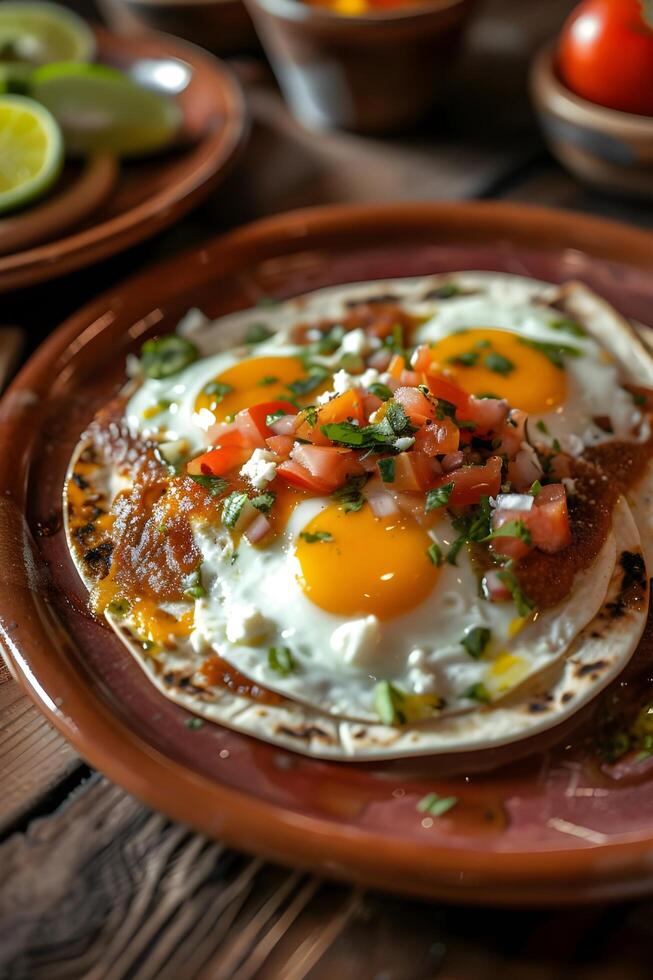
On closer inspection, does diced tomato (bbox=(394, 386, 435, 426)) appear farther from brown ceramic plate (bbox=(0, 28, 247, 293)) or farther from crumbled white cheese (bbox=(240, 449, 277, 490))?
brown ceramic plate (bbox=(0, 28, 247, 293))

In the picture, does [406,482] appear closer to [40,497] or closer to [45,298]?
[40,497]

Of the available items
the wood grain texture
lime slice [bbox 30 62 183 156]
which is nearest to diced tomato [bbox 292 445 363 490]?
the wood grain texture

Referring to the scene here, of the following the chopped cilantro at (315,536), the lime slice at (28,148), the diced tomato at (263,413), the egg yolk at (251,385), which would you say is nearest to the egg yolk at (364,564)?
the chopped cilantro at (315,536)

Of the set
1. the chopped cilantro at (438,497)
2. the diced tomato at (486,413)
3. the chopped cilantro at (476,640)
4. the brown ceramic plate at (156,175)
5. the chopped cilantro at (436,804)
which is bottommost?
the chopped cilantro at (436,804)

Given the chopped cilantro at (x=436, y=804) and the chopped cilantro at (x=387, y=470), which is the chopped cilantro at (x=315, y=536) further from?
the chopped cilantro at (x=436, y=804)

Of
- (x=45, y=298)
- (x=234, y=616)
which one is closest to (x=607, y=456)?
(x=234, y=616)
